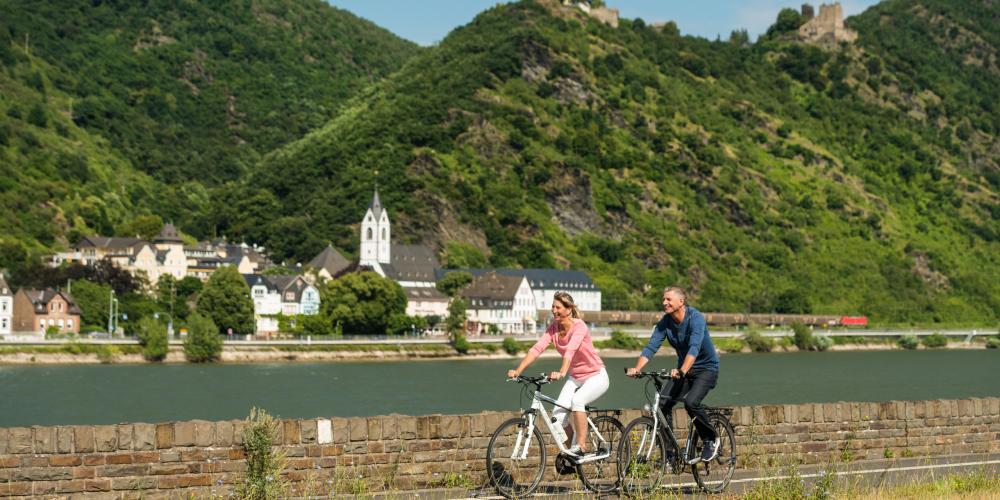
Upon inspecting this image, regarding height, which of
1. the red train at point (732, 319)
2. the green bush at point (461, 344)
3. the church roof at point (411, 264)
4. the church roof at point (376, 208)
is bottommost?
the green bush at point (461, 344)

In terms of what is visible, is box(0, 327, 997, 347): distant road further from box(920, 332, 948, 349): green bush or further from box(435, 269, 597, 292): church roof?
box(435, 269, 597, 292): church roof

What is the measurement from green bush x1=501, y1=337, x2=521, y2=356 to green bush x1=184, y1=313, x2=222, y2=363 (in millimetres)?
26362

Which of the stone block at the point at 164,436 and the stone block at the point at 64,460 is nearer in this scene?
the stone block at the point at 64,460

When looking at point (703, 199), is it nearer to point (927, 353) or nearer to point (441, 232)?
point (441, 232)

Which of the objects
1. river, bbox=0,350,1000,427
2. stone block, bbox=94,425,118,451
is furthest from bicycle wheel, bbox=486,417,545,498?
river, bbox=0,350,1000,427

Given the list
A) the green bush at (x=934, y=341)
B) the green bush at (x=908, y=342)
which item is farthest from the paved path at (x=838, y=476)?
the green bush at (x=934, y=341)

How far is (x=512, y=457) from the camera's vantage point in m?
16.4

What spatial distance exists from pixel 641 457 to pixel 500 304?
427ft

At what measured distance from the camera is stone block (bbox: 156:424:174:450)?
1641 centimetres

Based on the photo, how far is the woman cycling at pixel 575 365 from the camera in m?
16.6

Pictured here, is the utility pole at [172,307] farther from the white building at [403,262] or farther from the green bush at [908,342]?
the green bush at [908,342]

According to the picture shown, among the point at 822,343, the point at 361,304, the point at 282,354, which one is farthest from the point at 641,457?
the point at 822,343

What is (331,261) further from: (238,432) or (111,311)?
(238,432)

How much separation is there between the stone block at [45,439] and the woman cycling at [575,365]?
5.16 meters
